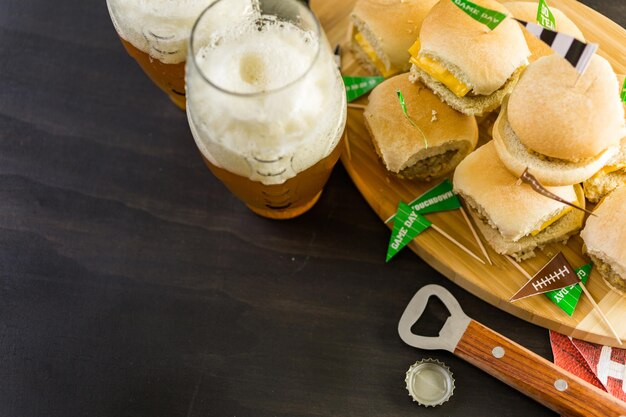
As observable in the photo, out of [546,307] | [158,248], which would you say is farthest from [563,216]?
[158,248]

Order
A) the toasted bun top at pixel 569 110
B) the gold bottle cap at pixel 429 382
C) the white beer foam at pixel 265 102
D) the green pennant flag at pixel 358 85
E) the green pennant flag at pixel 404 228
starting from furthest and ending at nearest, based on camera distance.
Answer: the green pennant flag at pixel 358 85 → the green pennant flag at pixel 404 228 → the gold bottle cap at pixel 429 382 → the toasted bun top at pixel 569 110 → the white beer foam at pixel 265 102

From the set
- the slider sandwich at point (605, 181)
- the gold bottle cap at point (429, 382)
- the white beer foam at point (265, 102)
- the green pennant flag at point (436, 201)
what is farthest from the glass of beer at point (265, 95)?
the slider sandwich at point (605, 181)

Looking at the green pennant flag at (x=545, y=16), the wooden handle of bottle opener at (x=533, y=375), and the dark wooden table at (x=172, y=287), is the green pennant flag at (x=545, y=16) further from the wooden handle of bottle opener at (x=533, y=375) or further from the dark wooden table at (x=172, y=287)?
the wooden handle of bottle opener at (x=533, y=375)

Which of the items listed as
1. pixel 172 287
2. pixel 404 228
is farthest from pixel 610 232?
pixel 172 287

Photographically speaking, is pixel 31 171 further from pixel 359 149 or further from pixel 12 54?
pixel 359 149

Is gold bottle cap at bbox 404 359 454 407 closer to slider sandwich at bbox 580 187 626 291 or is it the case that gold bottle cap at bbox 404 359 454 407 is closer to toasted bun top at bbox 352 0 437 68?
slider sandwich at bbox 580 187 626 291

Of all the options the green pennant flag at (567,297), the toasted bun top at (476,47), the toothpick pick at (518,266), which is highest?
the toasted bun top at (476,47)
